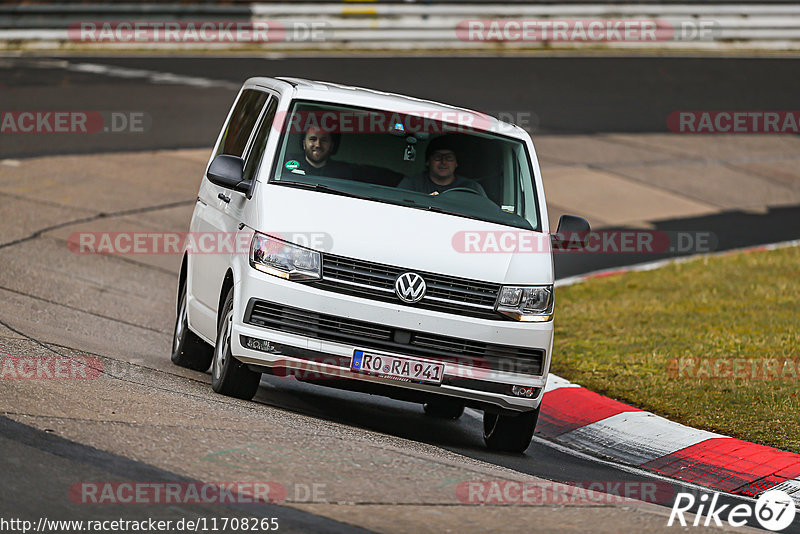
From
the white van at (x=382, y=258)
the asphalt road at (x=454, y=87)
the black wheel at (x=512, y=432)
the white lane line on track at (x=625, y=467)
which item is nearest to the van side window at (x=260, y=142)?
the white van at (x=382, y=258)

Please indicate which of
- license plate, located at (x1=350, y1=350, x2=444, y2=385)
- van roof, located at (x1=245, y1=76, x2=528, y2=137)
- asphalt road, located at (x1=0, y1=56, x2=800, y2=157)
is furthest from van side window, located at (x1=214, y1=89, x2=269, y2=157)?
asphalt road, located at (x1=0, y1=56, x2=800, y2=157)

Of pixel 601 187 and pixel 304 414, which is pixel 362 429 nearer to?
pixel 304 414

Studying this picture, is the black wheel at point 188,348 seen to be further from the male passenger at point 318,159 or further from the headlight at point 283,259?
the headlight at point 283,259

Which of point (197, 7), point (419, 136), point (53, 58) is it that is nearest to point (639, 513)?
point (419, 136)

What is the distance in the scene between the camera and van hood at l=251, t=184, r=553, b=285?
707 centimetres

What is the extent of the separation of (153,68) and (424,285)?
1821cm

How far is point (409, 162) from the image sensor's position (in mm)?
8133

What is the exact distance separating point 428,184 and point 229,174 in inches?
48.2

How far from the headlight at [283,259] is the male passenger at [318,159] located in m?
0.72

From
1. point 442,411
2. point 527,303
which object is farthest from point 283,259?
point 442,411

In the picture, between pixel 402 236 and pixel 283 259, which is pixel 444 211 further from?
pixel 283 259

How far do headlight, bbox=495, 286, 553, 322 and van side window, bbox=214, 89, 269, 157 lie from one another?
7.36 feet

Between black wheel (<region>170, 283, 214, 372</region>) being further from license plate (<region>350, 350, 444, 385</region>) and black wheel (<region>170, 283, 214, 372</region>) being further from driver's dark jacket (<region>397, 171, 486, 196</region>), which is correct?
license plate (<region>350, 350, 444, 385</region>)

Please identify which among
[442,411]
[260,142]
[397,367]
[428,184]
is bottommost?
[442,411]
